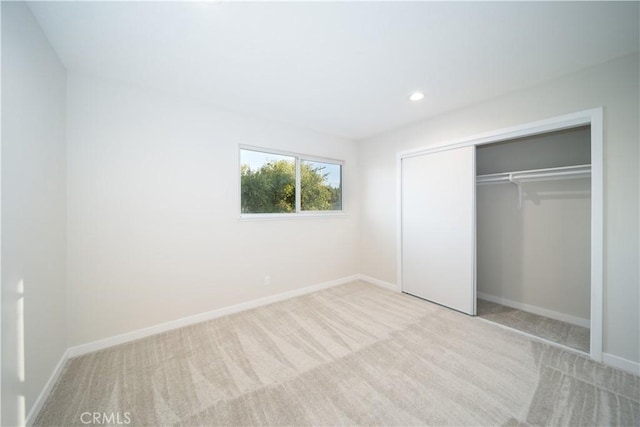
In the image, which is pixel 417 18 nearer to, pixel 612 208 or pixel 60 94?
pixel 612 208

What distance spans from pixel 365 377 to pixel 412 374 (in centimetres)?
36

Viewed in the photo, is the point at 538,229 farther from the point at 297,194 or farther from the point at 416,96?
the point at 297,194

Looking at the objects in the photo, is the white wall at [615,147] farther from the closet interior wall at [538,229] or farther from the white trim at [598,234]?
the closet interior wall at [538,229]

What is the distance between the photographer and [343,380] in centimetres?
173

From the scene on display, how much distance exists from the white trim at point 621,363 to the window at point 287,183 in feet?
10.4

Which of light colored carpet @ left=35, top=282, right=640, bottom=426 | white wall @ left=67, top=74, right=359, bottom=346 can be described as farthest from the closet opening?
white wall @ left=67, top=74, right=359, bottom=346

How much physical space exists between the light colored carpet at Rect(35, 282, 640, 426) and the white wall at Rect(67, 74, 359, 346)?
401 millimetres

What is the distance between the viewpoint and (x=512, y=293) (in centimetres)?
302

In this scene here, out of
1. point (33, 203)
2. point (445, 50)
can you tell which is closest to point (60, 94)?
point (33, 203)

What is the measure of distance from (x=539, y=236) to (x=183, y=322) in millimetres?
4205

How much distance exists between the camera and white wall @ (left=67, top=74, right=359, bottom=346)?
2.04 m

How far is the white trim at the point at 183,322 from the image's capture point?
2057 millimetres

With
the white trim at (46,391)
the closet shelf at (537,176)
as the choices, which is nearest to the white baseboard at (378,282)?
the closet shelf at (537,176)

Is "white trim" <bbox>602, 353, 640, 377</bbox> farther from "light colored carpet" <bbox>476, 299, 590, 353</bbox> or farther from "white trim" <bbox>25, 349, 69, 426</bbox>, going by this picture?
"white trim" <bbox>25, 349, 69, 426</bbox>
